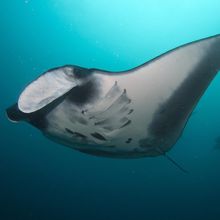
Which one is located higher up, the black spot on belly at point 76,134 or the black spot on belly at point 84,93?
the black spot on belly at point 84,93

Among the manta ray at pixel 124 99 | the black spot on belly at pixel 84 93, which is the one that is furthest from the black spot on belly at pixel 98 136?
the black spot on belly at pixel 84 93

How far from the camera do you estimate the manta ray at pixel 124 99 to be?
7.06 feet

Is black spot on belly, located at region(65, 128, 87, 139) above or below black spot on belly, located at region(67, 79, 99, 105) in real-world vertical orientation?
below

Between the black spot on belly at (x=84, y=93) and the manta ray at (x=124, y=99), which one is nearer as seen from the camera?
the manta ray at (x=124, y=99)

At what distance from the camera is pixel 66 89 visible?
7.03 ft

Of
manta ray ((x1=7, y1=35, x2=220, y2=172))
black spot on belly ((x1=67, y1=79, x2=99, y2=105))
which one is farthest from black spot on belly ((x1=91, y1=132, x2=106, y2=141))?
black spot on belly ((x1=67, y1=79, x2=99, y2=105))

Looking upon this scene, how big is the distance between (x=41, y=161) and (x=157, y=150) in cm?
2175

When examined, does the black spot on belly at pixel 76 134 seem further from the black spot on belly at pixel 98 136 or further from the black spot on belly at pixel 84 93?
the black spot on belly at pixel 84 93

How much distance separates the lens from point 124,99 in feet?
8.25

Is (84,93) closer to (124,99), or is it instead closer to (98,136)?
(124,99)

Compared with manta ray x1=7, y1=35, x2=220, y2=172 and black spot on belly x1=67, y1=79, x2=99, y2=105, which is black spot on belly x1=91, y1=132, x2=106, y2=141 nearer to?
manta ray x1=7, y1=35, x2=220, y2=172

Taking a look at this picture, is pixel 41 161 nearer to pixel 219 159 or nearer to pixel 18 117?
pixel 219 159

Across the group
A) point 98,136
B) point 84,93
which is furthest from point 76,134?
point 84,93

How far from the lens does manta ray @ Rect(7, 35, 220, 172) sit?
2.15 meters
